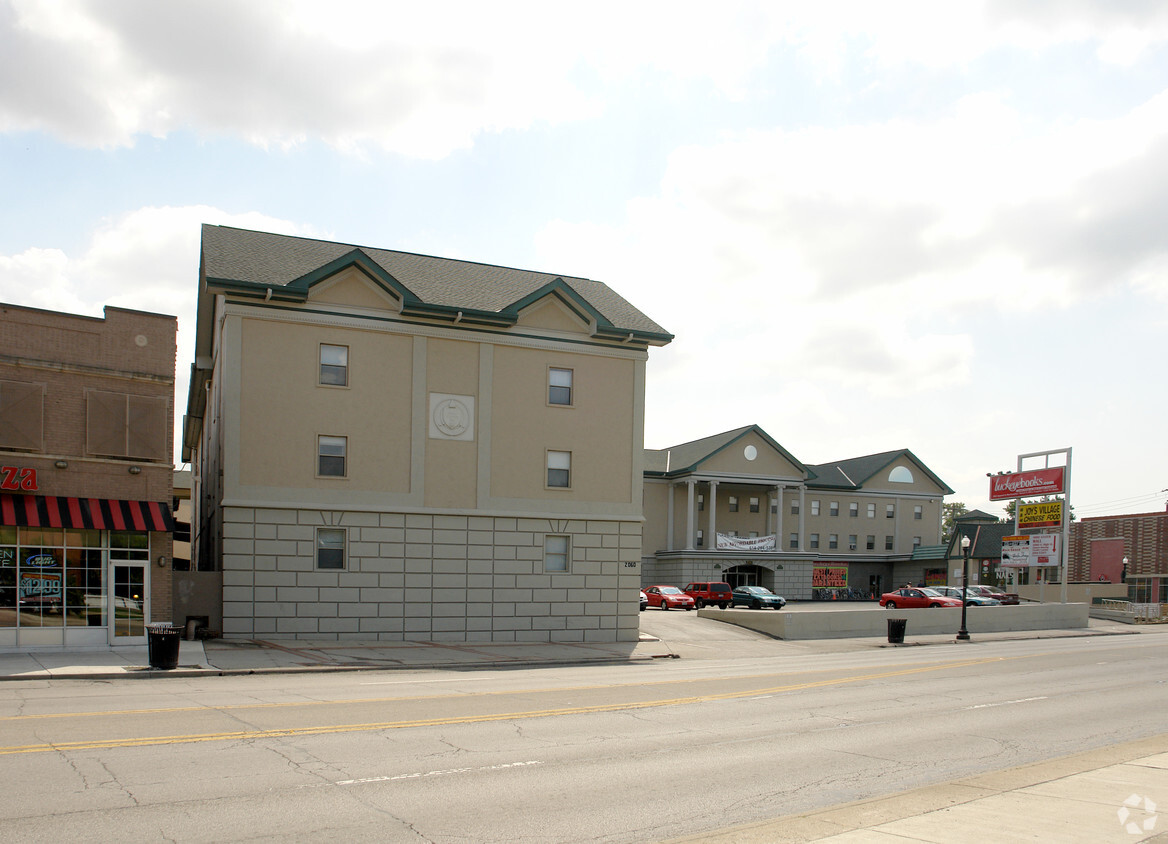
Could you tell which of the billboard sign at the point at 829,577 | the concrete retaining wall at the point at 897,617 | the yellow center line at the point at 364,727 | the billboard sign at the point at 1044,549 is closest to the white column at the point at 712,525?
the billboard sign at the point at 829,577

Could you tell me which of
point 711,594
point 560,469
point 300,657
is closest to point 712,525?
point 711,594

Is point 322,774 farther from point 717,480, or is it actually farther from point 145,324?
point 717,480

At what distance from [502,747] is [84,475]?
660 inches

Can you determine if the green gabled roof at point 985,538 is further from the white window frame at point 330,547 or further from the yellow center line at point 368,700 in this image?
the white window frame at point 330,547

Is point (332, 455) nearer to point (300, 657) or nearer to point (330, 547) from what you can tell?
point (330, 547)

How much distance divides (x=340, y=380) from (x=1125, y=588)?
57691mm

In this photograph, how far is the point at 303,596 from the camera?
2720 cm

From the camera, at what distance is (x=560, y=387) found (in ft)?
105

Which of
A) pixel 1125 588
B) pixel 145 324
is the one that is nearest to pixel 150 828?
pixel 145 324

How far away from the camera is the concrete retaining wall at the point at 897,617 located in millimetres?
37125

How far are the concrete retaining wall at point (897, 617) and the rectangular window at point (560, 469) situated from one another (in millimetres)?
11008

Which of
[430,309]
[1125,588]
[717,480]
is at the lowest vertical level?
[1125,588]

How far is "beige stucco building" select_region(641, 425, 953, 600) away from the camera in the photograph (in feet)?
219

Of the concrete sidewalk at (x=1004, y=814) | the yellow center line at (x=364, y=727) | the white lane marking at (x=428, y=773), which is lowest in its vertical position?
Result: the yellow center line at (x=364, y=727)
